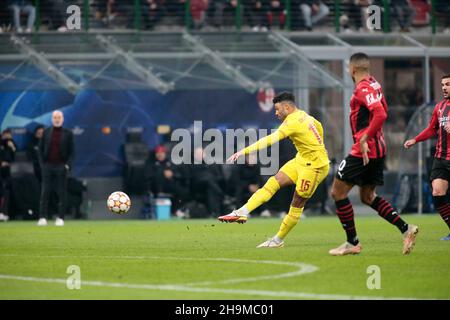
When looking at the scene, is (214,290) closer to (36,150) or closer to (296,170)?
(296,170)

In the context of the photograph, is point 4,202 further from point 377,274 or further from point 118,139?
point 377,274

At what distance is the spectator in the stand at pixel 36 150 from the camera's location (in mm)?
25656

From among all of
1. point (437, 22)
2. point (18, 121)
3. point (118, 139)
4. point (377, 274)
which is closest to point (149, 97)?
point (118, 139)

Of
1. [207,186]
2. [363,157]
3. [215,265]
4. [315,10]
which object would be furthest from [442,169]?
[315,10]

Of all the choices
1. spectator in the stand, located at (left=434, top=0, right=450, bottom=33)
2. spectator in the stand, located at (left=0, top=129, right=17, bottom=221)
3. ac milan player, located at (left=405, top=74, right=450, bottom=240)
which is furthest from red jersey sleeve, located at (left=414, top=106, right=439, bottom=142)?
spectator in the stand, located at (left=434, top=0, right=450, bottom=33)

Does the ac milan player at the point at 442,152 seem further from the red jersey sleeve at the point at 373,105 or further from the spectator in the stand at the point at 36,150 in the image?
the spectator in the stand at the point at 36,150

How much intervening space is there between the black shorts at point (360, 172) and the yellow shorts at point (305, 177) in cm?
128

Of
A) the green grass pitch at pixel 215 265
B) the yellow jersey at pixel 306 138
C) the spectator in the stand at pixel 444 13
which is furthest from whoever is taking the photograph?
the spectator in the stand at pixel 444 13

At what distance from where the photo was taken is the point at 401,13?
32.6 metres

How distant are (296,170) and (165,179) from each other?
11924mm

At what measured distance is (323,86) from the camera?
27.4 m

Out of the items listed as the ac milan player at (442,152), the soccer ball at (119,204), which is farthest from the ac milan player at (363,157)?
the soccer ball at (119,204)

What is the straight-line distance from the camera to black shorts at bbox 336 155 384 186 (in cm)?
1335

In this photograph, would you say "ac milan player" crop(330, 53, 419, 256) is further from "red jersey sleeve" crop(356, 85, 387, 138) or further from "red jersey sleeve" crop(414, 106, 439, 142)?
"red jersey sleeve" crop(414, 106, 439, 142)
